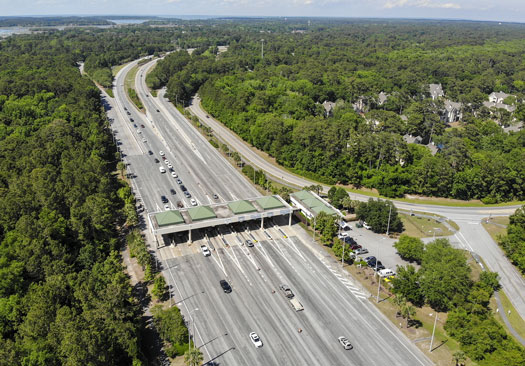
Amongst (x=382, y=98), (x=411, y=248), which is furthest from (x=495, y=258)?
(x=382, y=98)

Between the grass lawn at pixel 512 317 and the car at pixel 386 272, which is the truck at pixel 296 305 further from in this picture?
the grass lawn at pixel 512 317

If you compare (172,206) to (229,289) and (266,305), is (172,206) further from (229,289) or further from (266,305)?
(266,305)

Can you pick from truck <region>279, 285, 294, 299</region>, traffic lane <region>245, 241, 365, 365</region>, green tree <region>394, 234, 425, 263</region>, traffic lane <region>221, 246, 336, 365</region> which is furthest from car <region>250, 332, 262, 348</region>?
green tree <region>394, 234, 425, 263</region>

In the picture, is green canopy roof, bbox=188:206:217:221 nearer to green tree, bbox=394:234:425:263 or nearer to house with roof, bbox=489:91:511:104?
green tree, bbox=394:234:425:263

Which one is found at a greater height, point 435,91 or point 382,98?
point 435,91

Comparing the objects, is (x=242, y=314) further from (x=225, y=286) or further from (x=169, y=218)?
(x=169, y=218)

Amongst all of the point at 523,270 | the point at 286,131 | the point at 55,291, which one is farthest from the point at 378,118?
the point at 55,291
